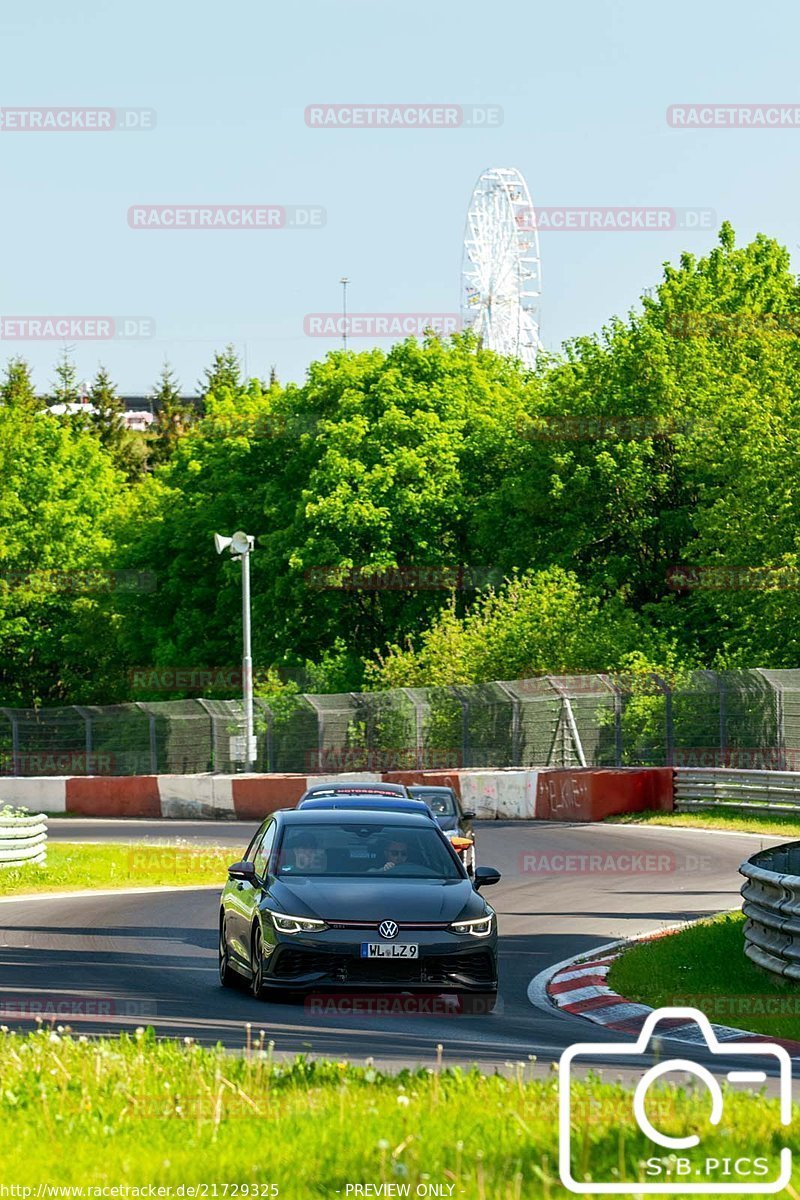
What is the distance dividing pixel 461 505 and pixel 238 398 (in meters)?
16.0

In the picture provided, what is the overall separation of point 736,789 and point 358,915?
893 inches

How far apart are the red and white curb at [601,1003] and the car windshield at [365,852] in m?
1.24

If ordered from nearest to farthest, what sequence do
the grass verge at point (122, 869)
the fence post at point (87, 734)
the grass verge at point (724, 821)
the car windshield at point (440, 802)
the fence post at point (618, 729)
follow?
the car windshield at point (440, 802) → the grass verge at point (122, 869) → the grass verge at point (724, 821) → the fence post at point (618, 729) → the fence post at point (87, 734)

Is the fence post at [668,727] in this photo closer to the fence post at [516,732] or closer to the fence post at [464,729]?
the fence post at [516,732]

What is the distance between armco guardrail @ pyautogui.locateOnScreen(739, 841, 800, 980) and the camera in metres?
13.3

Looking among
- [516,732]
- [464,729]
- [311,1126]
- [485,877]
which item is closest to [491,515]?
[464,729]

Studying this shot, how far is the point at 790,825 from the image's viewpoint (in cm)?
3269

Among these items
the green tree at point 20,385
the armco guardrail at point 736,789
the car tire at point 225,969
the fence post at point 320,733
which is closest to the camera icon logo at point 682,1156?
the car tire at point 225,969

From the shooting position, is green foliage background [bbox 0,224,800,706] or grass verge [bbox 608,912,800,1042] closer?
grass verge [bbox 608,912,800,1042]

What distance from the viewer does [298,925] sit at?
42.7 feet

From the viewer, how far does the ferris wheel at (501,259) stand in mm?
81688

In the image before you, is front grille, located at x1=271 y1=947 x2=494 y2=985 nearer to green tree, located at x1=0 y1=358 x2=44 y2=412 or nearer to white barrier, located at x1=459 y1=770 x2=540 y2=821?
white barrier, located at x1=459 y1=770 x2=540 y2=821

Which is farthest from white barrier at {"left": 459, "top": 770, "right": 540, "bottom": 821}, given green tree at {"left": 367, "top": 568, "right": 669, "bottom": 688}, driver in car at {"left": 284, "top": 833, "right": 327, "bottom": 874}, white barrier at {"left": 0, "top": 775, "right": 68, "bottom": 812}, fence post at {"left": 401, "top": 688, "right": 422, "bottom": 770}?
driver in car at {"left": 284, "top": 833, "right": 327, "bottom": 874}

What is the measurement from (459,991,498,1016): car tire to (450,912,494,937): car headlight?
1.34 feet
